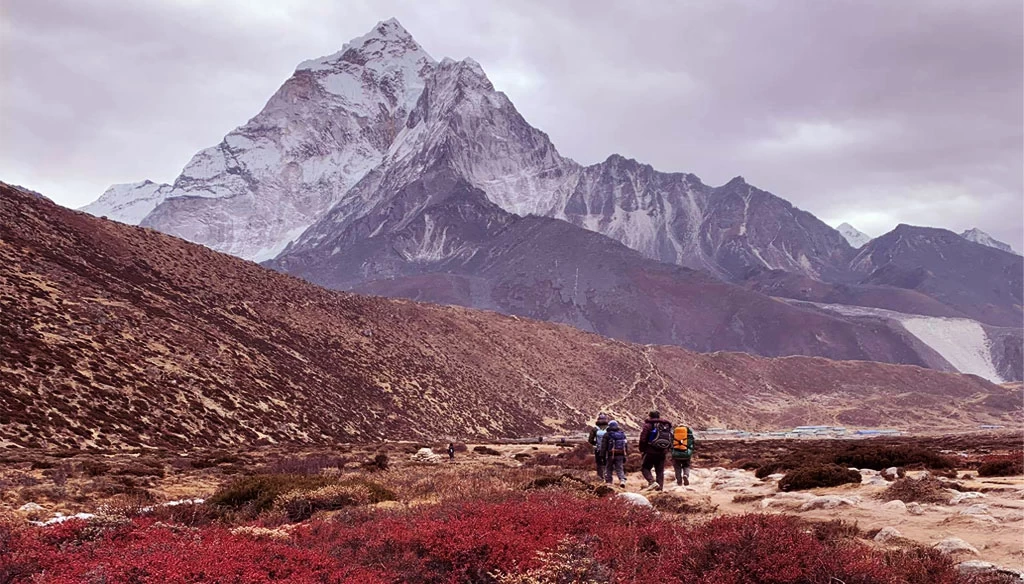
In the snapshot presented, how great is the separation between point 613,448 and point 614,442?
0.20m

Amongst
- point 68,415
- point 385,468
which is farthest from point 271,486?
point 68,415

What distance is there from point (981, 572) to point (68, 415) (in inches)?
1322

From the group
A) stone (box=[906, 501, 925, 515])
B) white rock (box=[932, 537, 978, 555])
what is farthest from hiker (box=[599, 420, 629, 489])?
white rock (box=[932, 537, 978, 555])

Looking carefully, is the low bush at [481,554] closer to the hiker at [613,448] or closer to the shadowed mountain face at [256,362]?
the hiker at [613,448]

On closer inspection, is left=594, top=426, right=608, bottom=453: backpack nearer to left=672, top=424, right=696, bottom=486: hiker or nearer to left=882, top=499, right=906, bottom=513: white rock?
left=672, top=424, right=696, bottom=486: hiker

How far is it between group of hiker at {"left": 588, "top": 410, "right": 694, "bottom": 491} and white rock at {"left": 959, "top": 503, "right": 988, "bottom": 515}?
22.5 feet

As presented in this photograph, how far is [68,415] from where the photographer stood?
93.7 feet

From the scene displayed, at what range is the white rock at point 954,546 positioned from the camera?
8.09 meters

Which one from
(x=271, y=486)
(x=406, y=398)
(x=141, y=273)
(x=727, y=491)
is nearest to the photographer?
(x=271, y=486)

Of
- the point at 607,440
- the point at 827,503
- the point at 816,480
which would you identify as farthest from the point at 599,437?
the point at 827,503

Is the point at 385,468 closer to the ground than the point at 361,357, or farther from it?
closer to the ground

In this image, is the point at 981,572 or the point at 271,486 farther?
the point at 271,486

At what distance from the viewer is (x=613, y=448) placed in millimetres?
18406

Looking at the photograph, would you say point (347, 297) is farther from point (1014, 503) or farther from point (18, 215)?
point (1014, 503)
